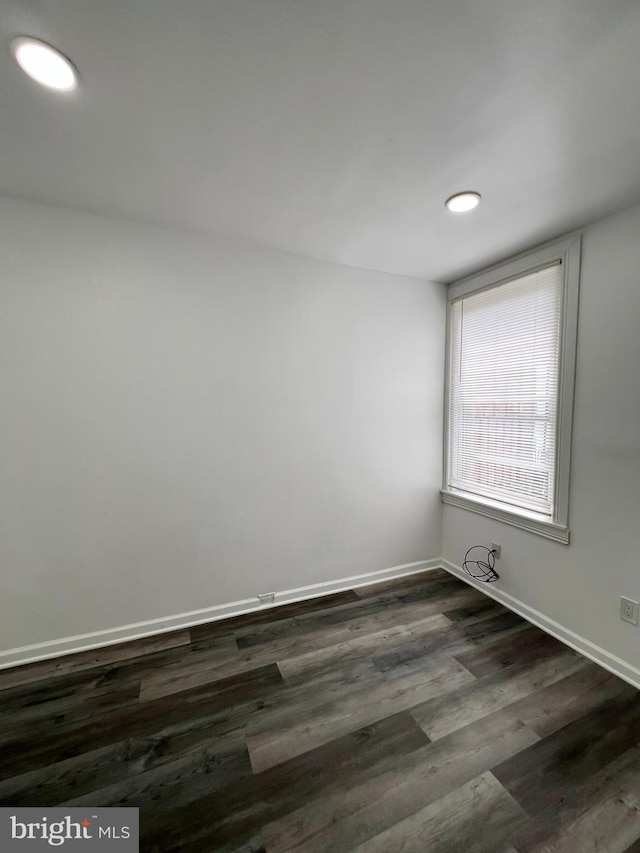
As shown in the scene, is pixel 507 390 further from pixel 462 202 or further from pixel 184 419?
pixel 184 419

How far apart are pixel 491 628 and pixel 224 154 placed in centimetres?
311

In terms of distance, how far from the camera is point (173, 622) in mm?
2178

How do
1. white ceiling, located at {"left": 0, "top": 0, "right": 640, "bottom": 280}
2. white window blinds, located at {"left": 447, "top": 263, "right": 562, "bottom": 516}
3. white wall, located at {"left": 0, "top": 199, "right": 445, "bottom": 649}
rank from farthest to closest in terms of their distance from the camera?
white window blinds, located at {"left": 447, "top": 263, "right": 562, "bottom": 516} → white wall, located at {"left": 0, "top": 199, "right": 445, "bottom": 649} → white ceiling, located at {"left": 0, "top": 0, "right": 640, "bottom": 280}

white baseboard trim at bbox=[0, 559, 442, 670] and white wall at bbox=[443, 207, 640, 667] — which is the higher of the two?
white wall at bbox=[443, 207, 640, 667]

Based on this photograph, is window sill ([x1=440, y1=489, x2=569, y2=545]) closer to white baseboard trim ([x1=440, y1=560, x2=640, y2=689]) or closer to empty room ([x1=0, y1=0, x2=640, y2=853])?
empty room ([x1=0, y1=0, x2=640, y2=853])

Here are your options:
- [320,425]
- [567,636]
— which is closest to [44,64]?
[320,425]

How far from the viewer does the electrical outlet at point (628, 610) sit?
5.81 ft

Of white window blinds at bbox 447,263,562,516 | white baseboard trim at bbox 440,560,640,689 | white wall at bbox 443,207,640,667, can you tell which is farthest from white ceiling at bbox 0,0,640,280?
white baseboard trim at bbox 440,560,640,689

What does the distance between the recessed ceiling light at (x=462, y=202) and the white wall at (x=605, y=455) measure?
811 mm

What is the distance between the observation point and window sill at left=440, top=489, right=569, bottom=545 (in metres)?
2.11

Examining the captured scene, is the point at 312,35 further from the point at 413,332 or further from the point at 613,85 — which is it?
the point at 413,332

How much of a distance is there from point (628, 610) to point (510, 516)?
0.76 meters

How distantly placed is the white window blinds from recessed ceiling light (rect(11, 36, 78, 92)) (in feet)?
8.58

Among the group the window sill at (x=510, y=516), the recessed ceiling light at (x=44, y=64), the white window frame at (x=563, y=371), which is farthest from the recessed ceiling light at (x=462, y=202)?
the window sill at (x=510, y=516)
